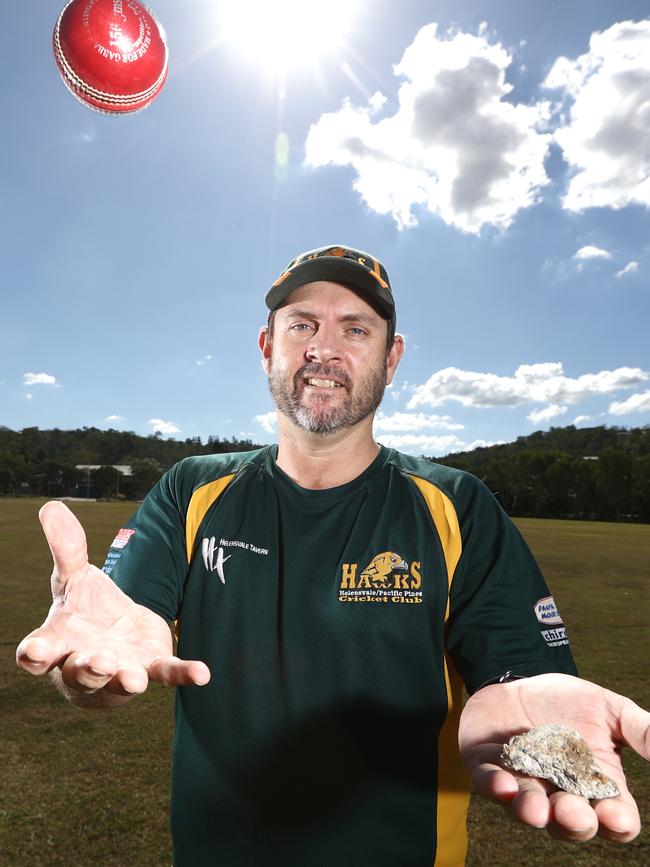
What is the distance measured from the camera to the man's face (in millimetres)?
2672

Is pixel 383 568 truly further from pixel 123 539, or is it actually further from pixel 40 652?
pixel 40 652

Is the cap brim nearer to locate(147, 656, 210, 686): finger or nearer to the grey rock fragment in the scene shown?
locate(147, 656, 210, 686): finger

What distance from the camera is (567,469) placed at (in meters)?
82.6

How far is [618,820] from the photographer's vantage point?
1.44 m

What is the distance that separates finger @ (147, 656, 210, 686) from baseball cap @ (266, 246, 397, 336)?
176 centimetres

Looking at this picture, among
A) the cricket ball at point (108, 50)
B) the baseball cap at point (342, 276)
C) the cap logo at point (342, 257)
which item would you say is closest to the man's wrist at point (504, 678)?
the baseball cap at point (342, 276)

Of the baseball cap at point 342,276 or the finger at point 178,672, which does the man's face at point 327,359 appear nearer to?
the baseball cap at point 342,276

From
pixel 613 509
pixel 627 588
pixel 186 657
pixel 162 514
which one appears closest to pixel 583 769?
pixel 186 657

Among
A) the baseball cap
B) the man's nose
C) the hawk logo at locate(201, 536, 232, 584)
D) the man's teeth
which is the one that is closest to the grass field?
the hawk logo at locate(201, 536, 232, 584)

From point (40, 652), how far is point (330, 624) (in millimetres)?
1124

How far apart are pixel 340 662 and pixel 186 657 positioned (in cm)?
69

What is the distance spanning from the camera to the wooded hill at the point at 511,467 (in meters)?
79.6

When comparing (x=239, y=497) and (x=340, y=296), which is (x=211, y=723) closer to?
(x=239, y=497)

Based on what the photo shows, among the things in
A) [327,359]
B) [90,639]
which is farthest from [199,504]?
[90,639]
